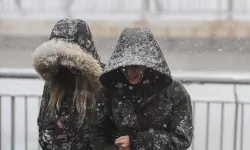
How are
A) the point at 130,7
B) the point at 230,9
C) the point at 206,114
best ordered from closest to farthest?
the point at 206,114 < the point at 230,9 < the point at 130,7

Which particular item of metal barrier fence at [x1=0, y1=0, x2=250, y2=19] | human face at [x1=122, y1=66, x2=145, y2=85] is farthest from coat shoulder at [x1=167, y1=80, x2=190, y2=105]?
metal barrier fence at [x1=0, y1=0, x2=250, y2=19]

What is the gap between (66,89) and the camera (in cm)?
306

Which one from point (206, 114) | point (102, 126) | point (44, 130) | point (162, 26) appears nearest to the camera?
point (102, 126)

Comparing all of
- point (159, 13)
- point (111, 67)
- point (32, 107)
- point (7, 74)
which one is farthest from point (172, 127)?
point (159, 13)

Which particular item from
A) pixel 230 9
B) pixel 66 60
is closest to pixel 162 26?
A: pixel 230 9

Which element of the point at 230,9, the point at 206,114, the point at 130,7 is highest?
the point at 206,114

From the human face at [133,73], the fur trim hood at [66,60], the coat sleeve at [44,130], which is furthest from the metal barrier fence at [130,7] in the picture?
the human face at [133,73]

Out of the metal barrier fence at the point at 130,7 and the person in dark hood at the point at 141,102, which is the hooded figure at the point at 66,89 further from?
the metal barrier fence at the point at 130,7

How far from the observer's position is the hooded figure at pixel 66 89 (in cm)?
293

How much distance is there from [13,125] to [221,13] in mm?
11850

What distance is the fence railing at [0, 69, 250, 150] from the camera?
212 inches

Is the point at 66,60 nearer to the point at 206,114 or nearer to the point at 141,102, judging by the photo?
the point at 141,102

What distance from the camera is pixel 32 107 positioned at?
5922 mm

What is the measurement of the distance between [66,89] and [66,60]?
0.24m
